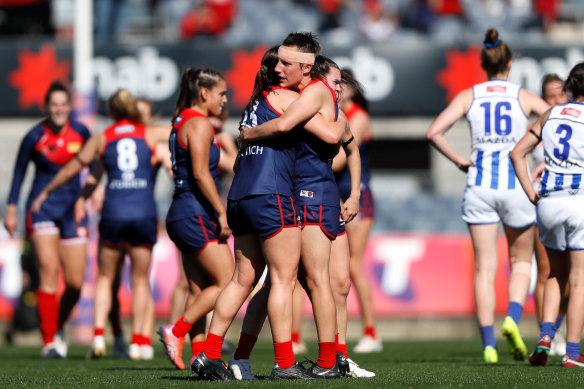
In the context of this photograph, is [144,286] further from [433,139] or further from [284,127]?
[284,127]

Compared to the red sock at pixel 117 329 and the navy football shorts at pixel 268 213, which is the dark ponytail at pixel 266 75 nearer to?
the navy football shorts at pixel 268 213

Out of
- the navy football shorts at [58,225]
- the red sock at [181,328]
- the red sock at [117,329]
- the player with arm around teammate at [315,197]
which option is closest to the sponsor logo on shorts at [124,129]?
the navy football shorts at [58,225]

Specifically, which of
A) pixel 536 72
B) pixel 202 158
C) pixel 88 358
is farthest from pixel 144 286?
pixel 536 72

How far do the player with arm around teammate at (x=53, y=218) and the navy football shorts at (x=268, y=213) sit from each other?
413cm

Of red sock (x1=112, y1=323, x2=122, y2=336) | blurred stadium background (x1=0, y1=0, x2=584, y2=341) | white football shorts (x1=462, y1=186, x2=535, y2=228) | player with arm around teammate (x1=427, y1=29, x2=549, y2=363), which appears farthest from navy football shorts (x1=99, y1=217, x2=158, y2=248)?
blurred stadium background (x1=0, y1=0, x2=584, y2=341)

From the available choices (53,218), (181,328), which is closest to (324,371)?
(181,328)

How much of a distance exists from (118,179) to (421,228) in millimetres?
8882

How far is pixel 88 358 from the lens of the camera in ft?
29.8

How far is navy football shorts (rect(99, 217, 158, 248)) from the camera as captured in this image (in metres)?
8.64

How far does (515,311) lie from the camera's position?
7.39 m

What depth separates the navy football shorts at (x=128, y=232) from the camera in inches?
340

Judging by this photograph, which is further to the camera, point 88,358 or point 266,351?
point 266,351

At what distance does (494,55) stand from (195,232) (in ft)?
8.85

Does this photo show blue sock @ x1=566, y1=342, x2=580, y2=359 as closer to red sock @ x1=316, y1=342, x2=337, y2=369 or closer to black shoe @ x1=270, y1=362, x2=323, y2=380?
red sock @ x1=316, y1=342, x2=337, y2=369
